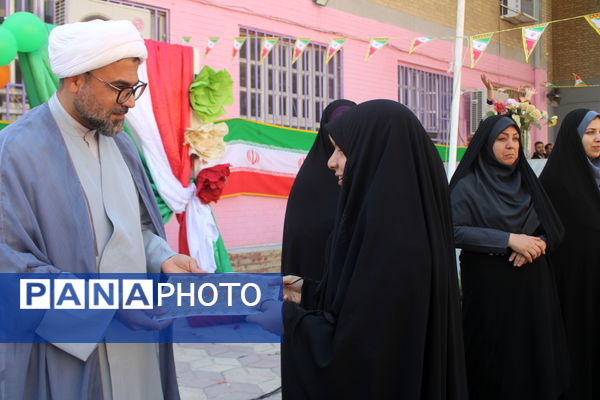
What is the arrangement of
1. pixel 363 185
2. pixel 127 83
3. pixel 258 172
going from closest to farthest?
pixel 363 185, pixel 127 83, pixel 258 172

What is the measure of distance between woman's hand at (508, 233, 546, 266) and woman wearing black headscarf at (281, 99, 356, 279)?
929 mm

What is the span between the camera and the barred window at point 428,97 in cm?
974

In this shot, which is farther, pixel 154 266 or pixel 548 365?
pixel 548 365

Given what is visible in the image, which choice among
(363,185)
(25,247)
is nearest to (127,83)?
(25,247)

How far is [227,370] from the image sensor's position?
4.48m

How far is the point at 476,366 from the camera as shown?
306cm

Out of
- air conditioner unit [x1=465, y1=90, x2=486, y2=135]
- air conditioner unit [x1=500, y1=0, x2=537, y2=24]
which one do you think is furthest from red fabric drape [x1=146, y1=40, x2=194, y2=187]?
air conditioner unit [x1=500, y1=0, x2=537, y2=24]

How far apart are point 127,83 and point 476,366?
88.6 inches

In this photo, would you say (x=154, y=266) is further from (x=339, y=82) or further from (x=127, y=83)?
(x=339, y=82)

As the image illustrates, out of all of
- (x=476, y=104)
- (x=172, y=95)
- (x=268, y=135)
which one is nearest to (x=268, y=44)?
(x=268, y=135)

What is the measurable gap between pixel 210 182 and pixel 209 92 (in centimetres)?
75

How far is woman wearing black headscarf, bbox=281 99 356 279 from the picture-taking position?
120 inches

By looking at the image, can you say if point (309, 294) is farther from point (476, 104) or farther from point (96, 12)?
point (476, 104)

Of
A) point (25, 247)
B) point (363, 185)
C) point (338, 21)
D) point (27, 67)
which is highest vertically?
point (338, 21)
